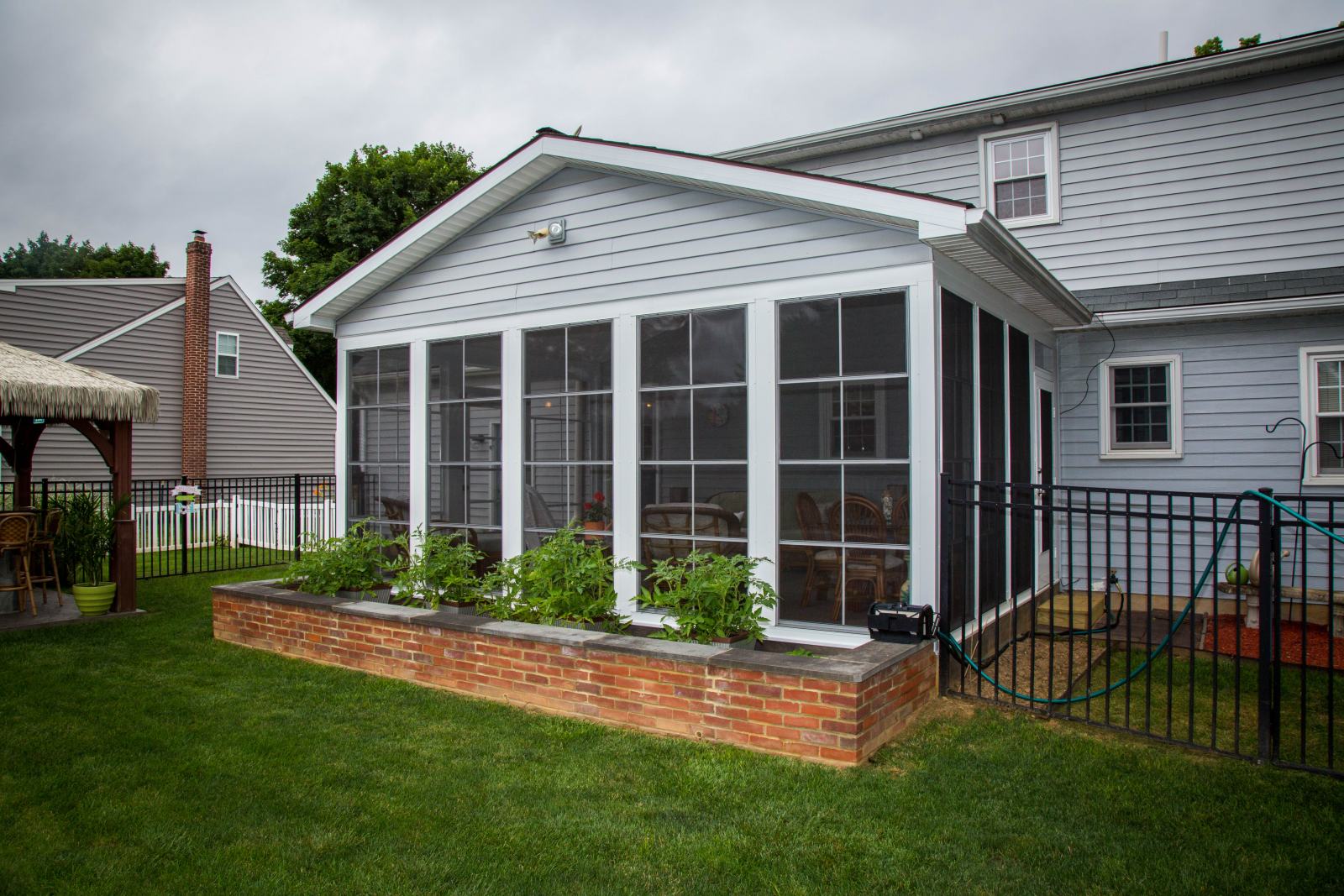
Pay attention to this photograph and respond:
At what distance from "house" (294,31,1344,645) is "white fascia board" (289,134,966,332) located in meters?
0.02

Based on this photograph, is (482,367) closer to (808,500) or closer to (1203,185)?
(808,500)

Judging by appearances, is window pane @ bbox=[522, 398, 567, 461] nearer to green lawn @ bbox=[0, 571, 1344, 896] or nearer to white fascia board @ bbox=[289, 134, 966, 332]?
white fascia board @ bbox=[289, 134, 966, 332]

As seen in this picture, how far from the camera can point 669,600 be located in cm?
474

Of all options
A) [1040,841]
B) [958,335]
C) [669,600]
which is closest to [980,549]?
[958,335]

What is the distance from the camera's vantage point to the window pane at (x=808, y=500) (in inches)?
210

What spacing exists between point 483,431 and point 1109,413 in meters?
6.06

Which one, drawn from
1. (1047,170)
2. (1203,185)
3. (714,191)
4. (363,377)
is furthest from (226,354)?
(1203,185)

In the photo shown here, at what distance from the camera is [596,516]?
6.41m

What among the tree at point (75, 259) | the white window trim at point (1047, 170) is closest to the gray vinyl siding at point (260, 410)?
the white window trim at point (1047, 170)

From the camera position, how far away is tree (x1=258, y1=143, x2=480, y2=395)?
2697 cm

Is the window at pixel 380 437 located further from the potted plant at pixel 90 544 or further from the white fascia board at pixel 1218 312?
the white fascia board at pixel 1218 312

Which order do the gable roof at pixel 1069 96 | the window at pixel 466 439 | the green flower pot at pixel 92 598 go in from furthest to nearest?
the green flower pot at pixel 92 598, the gable roof at pixel 1069 96, the window at pixel 466 439

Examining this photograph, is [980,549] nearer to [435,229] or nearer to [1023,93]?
[435,229]

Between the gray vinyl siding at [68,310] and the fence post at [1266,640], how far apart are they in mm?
17774
